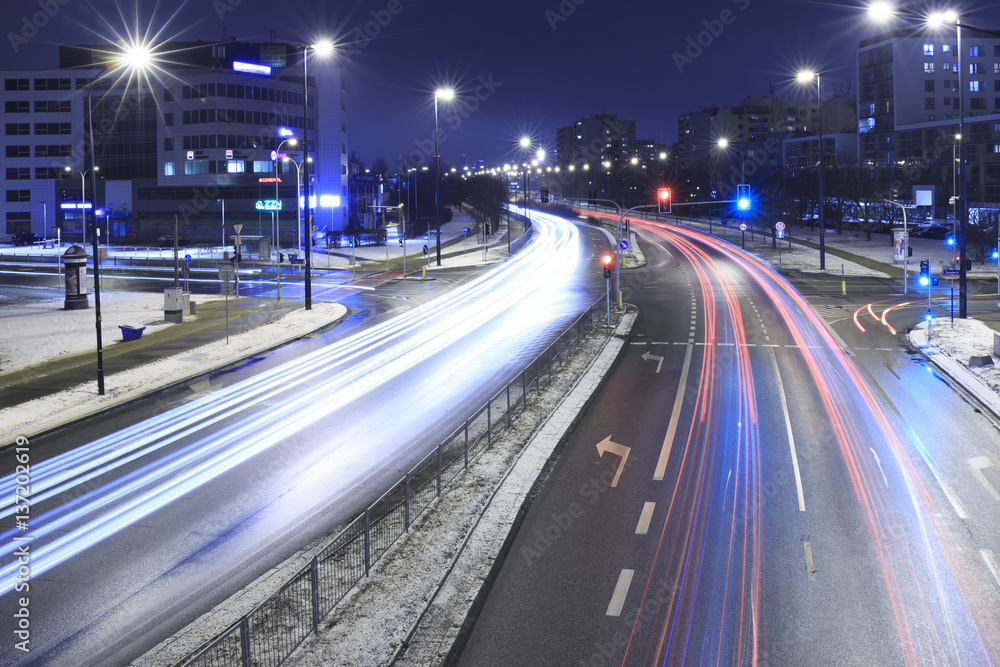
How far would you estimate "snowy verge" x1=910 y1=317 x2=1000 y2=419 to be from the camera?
901 inches

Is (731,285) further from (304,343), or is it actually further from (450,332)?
(304,343)

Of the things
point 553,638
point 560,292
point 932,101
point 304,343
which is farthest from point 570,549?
point 932,101

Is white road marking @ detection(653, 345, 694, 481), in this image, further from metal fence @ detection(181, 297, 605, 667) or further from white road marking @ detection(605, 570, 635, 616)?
white road marking @ detection(605, 570, 635, 616)

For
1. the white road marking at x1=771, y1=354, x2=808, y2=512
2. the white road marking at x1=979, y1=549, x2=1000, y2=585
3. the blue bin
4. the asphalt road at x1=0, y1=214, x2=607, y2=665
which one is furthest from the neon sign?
the white road marking at x1=979, y1=549, x2=1000, y2=585

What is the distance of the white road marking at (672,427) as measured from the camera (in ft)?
54.3

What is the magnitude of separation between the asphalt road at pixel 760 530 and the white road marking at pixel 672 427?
89 millimetres

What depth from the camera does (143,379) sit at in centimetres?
2411

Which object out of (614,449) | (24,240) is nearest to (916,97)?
(24,240)

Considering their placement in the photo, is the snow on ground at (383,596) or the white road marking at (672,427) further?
the white road marking at (672,427)

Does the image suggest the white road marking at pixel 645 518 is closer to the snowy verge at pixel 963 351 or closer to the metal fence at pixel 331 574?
the metal fence at pixel 331 574

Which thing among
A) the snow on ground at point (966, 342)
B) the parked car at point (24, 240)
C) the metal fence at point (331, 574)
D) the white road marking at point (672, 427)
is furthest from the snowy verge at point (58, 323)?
the parked car at point (24, 240)

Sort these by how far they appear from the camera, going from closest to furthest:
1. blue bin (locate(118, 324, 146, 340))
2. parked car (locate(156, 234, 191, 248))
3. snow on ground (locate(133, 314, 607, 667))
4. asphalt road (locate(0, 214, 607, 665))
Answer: snow on ground (locate(133, 314, 607, 667))
asphalt road (locate(0, 214, 607, 665))
blue bin (locate(118, 324, 146, 340))
parked car (locate(156, 234, 191, 248))

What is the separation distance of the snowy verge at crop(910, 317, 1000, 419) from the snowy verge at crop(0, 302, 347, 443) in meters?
22.7

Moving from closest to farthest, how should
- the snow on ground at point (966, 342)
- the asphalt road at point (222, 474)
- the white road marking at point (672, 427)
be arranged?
the asphalt road at point (222, 474) < the white road marking at point (672, 427) < the snow on ground at point (966, 342)
